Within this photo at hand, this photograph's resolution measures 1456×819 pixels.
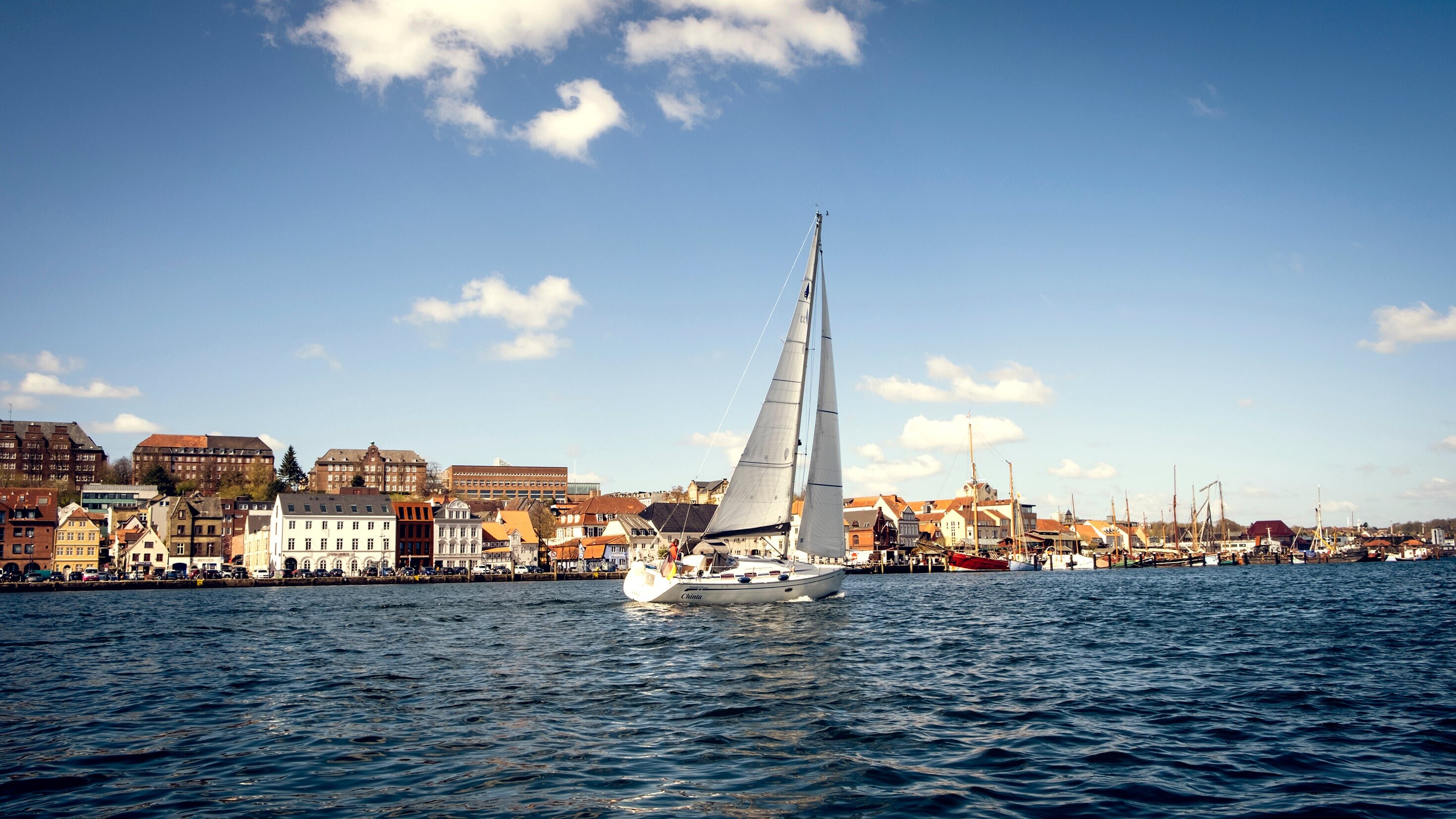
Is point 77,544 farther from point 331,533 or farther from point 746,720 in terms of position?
point 746,720

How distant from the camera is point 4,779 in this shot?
11.2 m

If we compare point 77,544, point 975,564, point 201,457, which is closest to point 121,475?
point 201,457

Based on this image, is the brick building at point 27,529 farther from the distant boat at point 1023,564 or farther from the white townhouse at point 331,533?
the distant boat at point 1023,564

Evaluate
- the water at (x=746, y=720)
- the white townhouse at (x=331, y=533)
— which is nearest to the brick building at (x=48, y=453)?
the white townhouse at (x=331, y=533)

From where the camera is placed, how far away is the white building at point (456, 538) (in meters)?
115

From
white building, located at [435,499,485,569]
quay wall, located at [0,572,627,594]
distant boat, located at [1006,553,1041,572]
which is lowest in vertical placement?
distant boat, located at [1006,553,1041,572]

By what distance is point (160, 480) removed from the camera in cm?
17525

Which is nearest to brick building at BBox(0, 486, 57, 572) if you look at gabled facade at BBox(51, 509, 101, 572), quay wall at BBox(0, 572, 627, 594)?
gabled facade at BBox(51, 509, 101, 572)

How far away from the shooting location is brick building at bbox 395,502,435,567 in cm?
11356

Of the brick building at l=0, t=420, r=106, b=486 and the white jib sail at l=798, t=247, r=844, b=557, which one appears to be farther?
the brick building at l=0, t=420, r=106, b=486

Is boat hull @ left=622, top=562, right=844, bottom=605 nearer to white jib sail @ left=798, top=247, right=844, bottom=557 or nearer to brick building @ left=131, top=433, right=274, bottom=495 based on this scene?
white jib sail @ left=798, top=247, right=844, bottom=557

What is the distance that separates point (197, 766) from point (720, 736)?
23.3ft

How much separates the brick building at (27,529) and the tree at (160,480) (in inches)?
2872

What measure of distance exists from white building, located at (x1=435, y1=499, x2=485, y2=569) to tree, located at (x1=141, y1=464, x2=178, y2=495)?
276 ft
